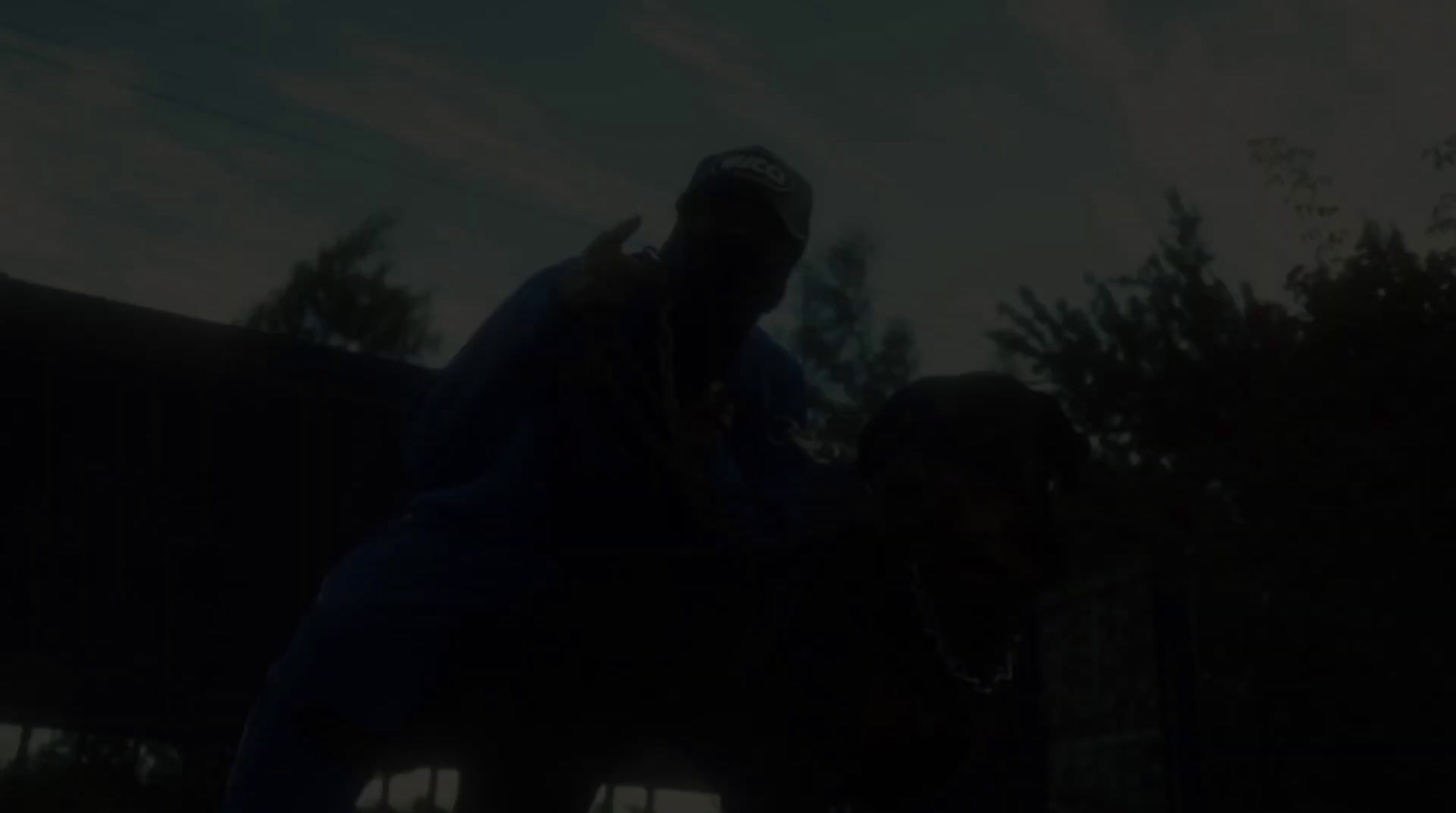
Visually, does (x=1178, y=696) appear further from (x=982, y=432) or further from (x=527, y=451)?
(x=527, y=451)

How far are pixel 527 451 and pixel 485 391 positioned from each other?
0.10 m

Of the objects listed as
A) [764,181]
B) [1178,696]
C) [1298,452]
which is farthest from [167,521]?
[1298,452]

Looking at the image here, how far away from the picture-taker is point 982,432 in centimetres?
159

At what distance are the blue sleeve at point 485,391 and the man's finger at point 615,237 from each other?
0.23 ft

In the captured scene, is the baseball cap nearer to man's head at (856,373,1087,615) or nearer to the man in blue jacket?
the man in blue jacket

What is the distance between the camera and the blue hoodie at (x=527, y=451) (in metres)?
1.68

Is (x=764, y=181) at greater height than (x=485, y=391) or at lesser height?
greater

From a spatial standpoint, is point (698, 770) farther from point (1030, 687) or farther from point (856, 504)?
point (1030, 687)

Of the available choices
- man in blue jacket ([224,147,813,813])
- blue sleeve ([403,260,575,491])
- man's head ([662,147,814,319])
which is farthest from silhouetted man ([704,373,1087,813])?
blue sleeve ([403,260,575,491])

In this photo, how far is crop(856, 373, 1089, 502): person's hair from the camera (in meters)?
1.59

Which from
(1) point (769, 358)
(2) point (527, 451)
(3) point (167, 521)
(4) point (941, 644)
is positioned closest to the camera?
(4) point (941, 644)

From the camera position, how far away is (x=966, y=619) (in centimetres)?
148

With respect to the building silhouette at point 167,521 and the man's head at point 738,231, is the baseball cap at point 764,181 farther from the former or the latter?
the building silhouette at point 167,521

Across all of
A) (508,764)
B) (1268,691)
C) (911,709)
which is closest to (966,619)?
(911,709)
